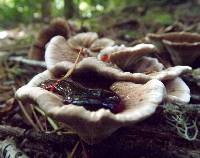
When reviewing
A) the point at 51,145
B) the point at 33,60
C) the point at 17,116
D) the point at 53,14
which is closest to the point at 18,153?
the point at 51,145

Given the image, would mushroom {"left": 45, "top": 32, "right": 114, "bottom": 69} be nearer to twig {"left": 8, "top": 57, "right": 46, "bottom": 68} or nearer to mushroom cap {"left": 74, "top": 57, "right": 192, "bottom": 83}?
mushroom cap {"left": 74, "top": 57, "right": 192, "bottom": 83}

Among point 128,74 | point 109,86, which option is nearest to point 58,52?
point 109,86

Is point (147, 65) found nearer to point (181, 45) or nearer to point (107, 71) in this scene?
point (181, 45)

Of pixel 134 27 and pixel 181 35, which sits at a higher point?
pixel 181 35

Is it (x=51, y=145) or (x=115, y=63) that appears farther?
(x=115, y=63)

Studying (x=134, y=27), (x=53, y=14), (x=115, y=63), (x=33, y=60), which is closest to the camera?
(x=115, y=63)

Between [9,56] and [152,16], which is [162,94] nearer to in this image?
[9,56]
